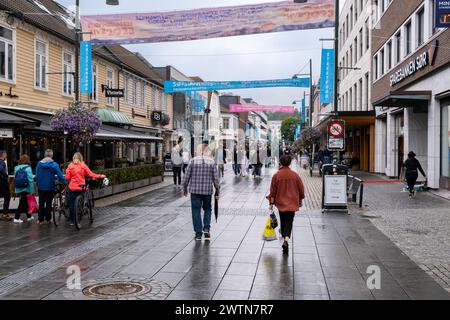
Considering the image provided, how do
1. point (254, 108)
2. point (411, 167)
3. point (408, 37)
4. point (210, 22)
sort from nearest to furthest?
point (210, 22)
point (411, 167)
point (408, 37)
point (254, 108)

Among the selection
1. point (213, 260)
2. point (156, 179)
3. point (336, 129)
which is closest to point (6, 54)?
point (156, 179)

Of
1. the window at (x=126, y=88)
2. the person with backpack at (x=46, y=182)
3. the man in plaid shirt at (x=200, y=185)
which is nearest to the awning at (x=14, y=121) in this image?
the person with backpack at (x=46, y=182)

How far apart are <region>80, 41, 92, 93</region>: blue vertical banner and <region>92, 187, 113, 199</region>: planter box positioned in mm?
5642

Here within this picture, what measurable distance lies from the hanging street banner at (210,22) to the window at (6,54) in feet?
10.5

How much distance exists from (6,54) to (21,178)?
8.34m

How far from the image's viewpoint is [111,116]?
1019 inches

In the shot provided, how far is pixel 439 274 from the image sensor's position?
22.2ft

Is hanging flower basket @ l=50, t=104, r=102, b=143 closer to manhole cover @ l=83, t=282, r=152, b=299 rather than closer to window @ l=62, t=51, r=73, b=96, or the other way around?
window @ l=62, t=51, r=73, b=96

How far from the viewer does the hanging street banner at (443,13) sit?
10.4 m

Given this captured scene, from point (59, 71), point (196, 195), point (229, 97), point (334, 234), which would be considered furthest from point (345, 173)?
point (229, 97)

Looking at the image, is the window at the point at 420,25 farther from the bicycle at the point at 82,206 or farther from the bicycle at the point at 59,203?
the bicycle at the point at 59,203

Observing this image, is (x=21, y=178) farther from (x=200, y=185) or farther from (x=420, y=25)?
(x=420, y=25)

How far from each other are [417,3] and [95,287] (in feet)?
60.7

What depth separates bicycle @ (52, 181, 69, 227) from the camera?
11.0 m
